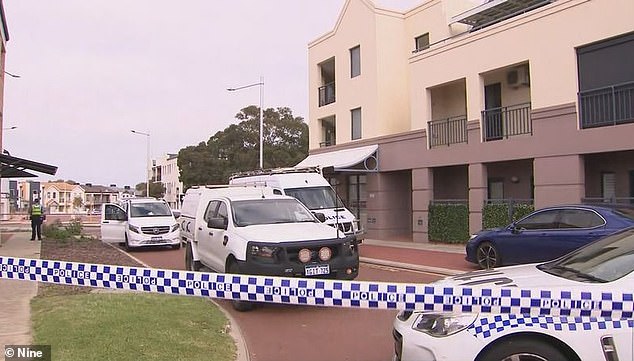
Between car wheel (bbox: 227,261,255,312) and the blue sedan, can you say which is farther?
the blue sedan

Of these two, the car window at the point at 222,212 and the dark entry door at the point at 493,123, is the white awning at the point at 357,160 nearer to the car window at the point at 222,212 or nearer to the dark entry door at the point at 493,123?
the dark entry door at the point at 493,123

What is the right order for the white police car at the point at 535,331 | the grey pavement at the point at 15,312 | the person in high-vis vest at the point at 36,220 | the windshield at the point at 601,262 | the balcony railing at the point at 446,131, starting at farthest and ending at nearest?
the person in high-vis vest at the point at 36,220
the balcony railing at the point at 446,131
the grey pavement at the point at 15,312
the windshield at the point at 601,262
the white police car at the point at 535,331

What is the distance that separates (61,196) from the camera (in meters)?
117

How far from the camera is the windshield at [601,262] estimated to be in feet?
14.1

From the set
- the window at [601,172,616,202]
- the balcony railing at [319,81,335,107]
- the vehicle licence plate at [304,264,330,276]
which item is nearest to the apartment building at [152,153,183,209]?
the balcony railing at [319,81,335,107]

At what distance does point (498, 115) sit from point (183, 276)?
52.3 feet

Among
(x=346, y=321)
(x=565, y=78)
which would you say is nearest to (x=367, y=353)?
(x=346, y=321)

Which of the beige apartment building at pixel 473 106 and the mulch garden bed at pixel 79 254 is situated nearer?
the mulch garden bed at pixel 79 254

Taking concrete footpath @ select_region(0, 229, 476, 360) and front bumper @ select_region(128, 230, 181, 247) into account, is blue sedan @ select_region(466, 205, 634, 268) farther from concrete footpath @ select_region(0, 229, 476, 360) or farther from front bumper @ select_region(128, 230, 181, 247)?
front bumper @ select_region(128, 230, 181, 247)

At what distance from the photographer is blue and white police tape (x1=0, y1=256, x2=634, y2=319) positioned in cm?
400

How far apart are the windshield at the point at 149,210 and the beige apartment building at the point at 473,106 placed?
7070mm

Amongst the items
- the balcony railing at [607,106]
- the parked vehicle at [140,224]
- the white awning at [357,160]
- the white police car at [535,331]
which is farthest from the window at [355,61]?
the white police car at [535,331]

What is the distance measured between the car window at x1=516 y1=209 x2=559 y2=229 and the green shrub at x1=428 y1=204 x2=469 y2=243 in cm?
739

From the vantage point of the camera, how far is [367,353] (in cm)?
595
